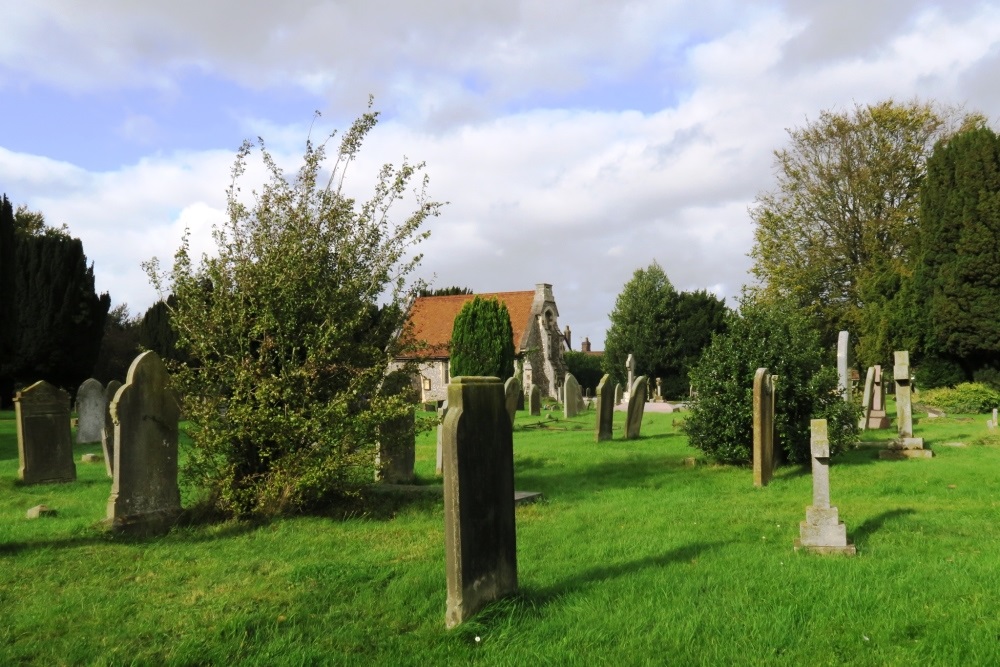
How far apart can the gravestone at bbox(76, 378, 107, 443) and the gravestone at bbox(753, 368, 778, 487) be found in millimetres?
13930

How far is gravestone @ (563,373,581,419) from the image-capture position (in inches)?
1097

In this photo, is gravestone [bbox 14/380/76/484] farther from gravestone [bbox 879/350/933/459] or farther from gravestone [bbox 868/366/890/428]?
gravestone [bbox 868/366/890/428]

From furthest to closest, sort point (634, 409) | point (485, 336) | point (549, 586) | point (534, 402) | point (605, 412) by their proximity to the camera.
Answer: point (485, 336) < point (534, 402) < point (634, 409) < point (605, 412) < point (549, 586)

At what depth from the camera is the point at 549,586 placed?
5.73 m

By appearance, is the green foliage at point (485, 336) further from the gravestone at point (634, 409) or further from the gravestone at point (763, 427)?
the gravestone at point (763, 427)

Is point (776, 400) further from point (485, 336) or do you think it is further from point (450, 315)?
point (450, 315)

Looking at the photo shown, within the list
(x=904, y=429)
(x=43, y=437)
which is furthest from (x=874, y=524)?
(x=43, y=437)

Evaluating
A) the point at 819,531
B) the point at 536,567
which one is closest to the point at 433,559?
the point at 536,567

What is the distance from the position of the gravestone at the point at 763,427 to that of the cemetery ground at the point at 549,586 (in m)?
0.93

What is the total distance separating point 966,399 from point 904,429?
14.7m

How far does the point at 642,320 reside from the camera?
4619cm

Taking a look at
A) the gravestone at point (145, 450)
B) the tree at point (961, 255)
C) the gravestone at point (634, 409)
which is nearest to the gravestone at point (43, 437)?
the gravestone at point (145, 450)

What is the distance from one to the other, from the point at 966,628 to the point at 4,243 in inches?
1014

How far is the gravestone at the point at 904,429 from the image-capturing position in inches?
527
